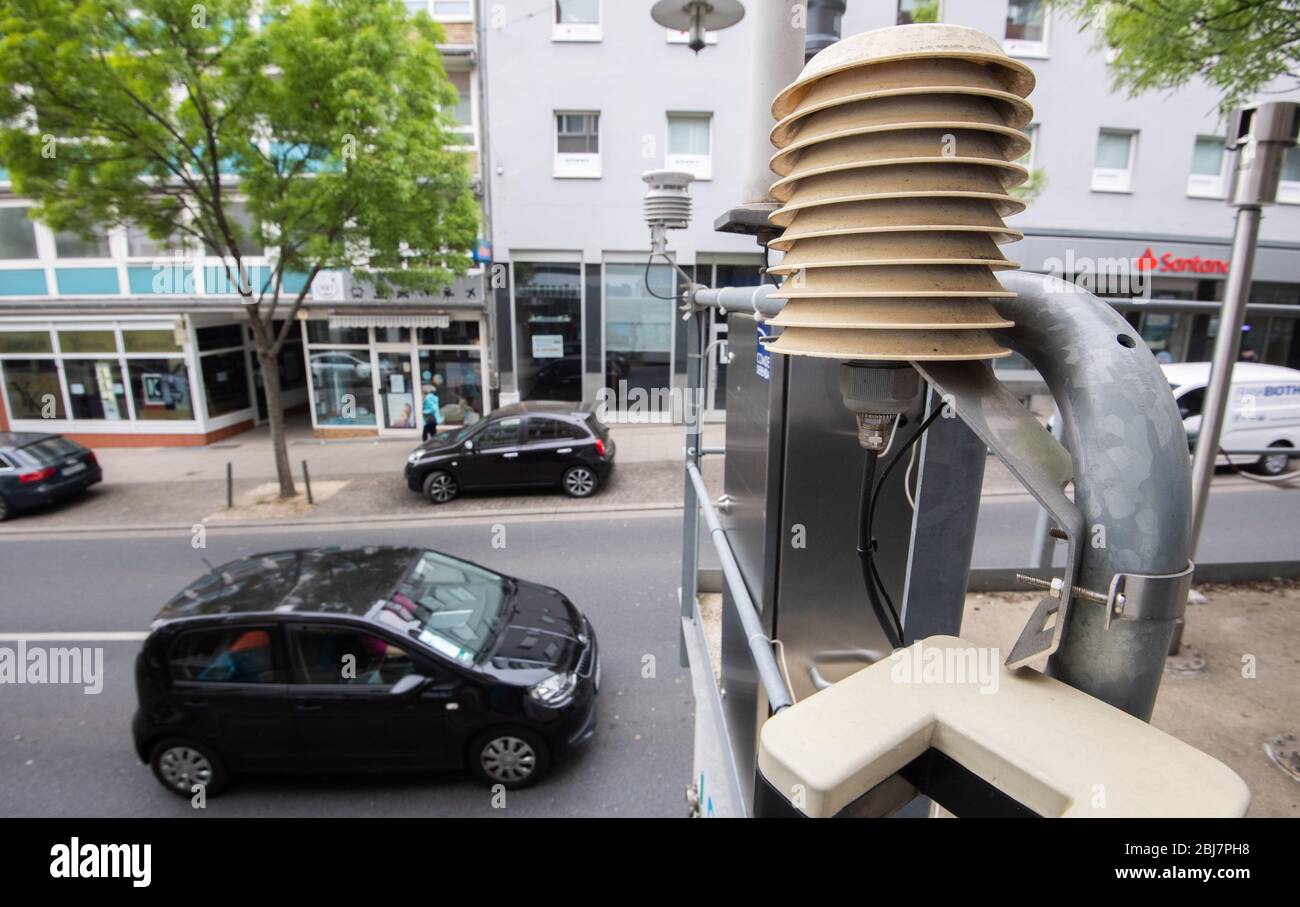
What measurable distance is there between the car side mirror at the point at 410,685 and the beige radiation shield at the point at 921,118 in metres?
5.18

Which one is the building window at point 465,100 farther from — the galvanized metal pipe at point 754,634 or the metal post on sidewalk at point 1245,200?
the galvanized metal pipe at point 754,634

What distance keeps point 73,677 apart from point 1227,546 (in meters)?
14.4

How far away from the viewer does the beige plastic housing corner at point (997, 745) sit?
81 centimetres

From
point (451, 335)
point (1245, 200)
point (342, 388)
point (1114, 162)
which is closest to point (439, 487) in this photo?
point (451, 335)

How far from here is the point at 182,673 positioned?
5.32 metres

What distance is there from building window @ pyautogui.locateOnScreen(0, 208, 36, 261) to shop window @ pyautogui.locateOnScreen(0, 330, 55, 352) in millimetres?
1887

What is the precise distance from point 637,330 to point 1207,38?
43.5 ft

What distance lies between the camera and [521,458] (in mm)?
12445

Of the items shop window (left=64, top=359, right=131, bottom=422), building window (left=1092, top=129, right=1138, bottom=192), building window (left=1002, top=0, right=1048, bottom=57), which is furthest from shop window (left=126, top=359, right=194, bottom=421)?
building window (left=1092, top=129, right=1138, bottom=192)

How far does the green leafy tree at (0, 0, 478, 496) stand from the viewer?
9.93 meters

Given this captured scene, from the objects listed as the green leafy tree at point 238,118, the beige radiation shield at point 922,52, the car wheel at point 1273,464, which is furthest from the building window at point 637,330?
the beige radiation shield at point 922,52

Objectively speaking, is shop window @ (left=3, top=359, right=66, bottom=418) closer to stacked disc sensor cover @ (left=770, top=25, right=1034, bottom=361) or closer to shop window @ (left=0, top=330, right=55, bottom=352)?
shop window @ (left=0, top=330, right=55, bottom=352)

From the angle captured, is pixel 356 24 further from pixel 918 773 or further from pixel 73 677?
pixel 918 773
